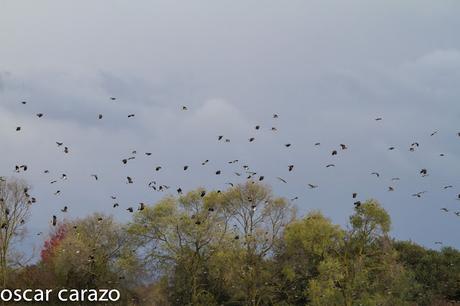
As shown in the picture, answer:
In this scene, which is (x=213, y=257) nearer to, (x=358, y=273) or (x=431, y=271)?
(x=358, y=273)

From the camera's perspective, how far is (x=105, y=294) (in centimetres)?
6656

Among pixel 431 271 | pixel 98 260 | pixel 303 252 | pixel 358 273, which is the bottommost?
pixel 358 273

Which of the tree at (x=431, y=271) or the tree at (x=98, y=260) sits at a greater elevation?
A: the tree at (x=98, y=260)

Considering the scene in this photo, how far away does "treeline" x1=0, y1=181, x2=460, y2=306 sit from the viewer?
5741cm

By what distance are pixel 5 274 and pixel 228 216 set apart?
84.8 feet

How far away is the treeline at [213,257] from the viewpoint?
57406mm

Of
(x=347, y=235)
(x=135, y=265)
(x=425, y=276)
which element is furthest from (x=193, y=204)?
(x=425, y=276)

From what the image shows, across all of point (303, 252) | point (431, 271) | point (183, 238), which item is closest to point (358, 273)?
point (303, 252)

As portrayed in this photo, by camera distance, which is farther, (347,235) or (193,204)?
(193,204)

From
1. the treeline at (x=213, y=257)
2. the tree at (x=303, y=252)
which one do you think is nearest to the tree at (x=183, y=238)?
the treeline at (x=213, y=257)

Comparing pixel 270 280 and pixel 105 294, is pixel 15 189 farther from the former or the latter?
pixel 270 280

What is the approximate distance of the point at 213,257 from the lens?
202 feet

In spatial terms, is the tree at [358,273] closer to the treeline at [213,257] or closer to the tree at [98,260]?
the treeline at [213,257]

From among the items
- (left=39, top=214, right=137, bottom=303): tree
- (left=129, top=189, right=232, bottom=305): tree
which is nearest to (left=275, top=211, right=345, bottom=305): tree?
(left=129, top=189, right=232, bottom=305): tree
